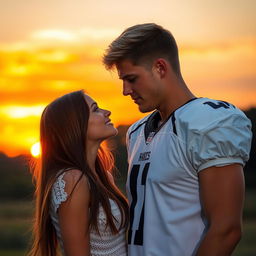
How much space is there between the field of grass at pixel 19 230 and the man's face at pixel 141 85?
1086 centimetres

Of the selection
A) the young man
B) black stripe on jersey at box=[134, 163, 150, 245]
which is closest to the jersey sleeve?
the young man

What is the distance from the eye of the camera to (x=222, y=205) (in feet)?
11.0

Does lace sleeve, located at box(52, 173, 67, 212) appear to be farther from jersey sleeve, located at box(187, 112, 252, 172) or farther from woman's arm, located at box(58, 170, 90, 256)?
jersey sleeve, located at box(187, 112, 252, 172)

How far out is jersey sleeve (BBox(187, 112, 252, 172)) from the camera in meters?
3.33

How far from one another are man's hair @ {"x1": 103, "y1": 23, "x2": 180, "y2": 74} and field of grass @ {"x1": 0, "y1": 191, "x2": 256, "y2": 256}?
1091 cm

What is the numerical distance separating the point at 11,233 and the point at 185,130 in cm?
1894

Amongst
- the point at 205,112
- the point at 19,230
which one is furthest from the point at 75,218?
the point at 19,230

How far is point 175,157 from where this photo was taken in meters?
3.47

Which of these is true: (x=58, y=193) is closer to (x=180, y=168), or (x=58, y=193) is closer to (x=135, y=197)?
(x=135, y=197)

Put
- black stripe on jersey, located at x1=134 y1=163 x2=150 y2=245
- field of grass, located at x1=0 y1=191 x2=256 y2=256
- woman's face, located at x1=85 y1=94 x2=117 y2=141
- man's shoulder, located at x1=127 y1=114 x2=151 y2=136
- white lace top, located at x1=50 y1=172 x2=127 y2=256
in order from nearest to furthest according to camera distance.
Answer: black stripe on jersey, located at x1=134 y1=163 x2=150 y2=245
white lace top, located at x1=50 y1=172 x2=127 y2=256
woman's face, located at x1=85 y1=94 x2=117 y2=141
man's shoulder, located at x1=127 y1=114 x2=151 y2=136
field of grass, located at x1=0 y1=191 x2=256 y2=256

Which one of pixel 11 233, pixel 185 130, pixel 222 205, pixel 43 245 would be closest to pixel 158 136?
pixel 185 130

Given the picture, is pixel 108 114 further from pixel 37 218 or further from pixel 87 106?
pixel 37 218

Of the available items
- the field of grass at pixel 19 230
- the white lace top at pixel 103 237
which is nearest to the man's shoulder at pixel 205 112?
the white lace top at pixel 103 237

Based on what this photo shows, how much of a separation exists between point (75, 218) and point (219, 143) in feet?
2.48
